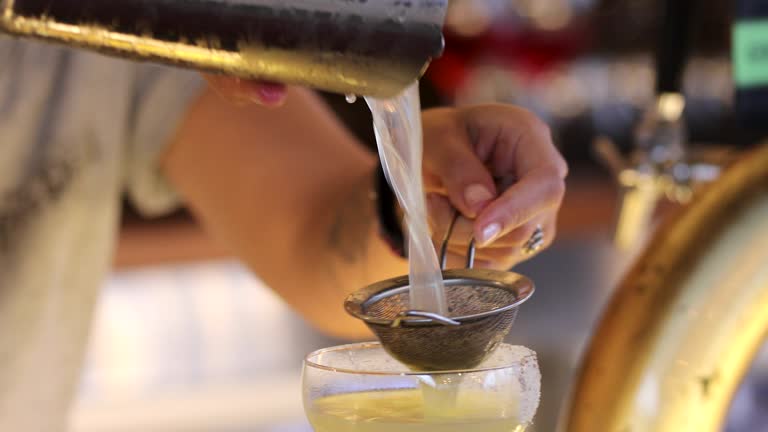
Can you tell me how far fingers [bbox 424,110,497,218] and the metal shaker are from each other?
16 cm

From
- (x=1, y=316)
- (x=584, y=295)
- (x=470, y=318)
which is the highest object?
(x=470, y=318)

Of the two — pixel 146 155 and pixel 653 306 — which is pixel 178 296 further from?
pixel 653 306

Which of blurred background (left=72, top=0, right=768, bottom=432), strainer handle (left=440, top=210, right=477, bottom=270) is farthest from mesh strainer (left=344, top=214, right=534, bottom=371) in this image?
blurred background (left=72, top=0, right=768, bottom=432)

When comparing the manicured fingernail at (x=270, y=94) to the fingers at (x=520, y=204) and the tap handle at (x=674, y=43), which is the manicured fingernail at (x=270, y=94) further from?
the tap handle at (x=674, y=43)

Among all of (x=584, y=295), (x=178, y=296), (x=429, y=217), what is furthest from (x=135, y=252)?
(x=429, y=217)

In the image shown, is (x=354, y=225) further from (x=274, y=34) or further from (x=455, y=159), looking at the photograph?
(x=274, y=34)

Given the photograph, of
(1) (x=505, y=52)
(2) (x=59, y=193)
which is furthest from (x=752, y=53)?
(1) (x=505, y=52)

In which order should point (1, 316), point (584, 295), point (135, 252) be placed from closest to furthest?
point (1, 316) < point (135, 252) < point (584, 295)

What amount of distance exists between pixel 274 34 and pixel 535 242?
258mm

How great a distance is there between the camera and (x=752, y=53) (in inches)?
32.4

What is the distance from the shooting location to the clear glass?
0.48 m

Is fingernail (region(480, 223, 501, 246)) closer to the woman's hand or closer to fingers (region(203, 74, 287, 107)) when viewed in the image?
the woman's hand

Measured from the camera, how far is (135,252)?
6.99 feet

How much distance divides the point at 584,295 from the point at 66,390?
188cm
